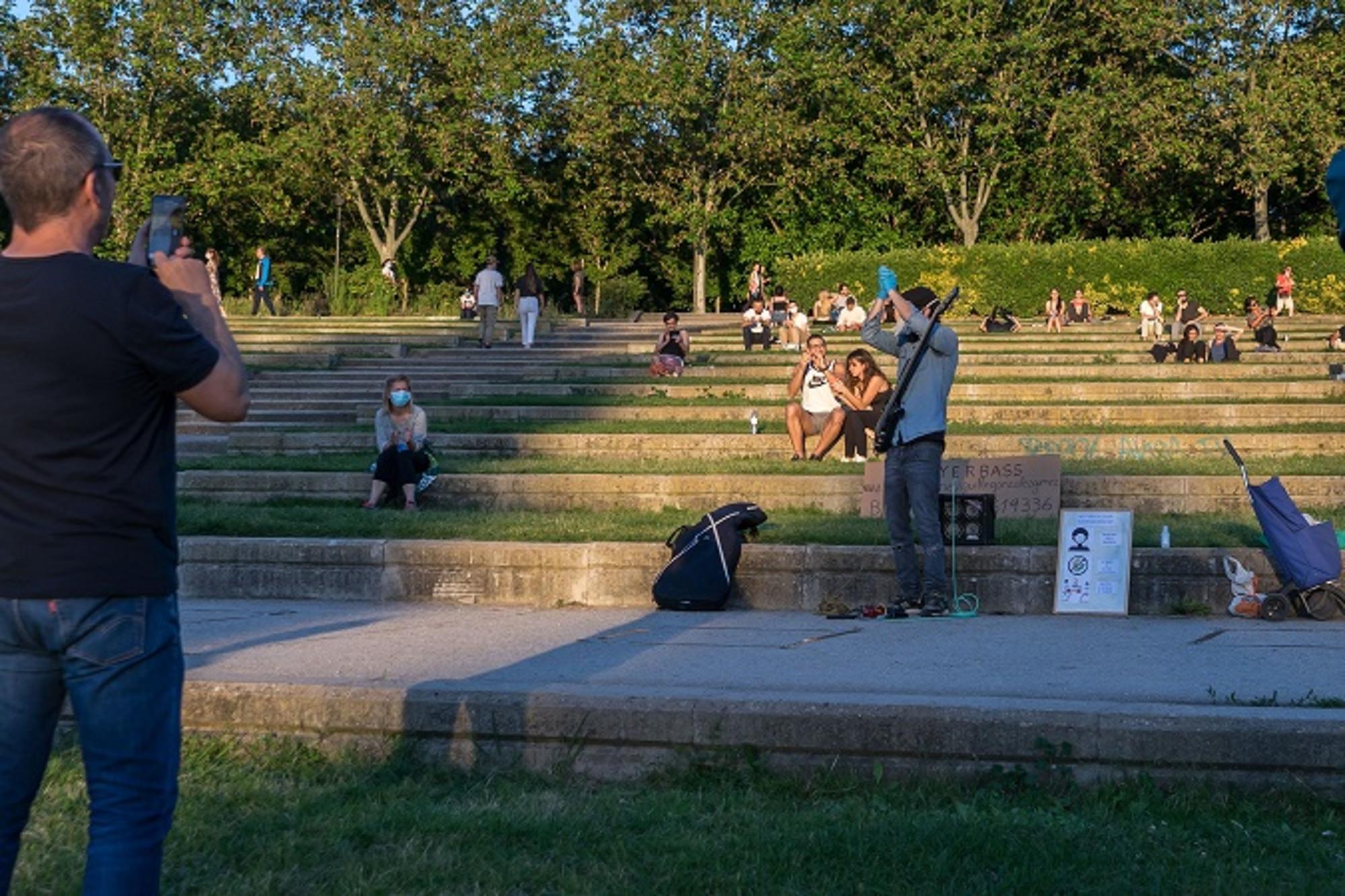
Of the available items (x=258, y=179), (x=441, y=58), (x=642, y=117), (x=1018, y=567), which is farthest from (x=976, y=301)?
(x=1018, y=567)

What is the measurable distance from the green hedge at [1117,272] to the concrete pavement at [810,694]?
107ft

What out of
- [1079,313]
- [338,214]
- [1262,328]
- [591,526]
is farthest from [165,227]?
[338,214]

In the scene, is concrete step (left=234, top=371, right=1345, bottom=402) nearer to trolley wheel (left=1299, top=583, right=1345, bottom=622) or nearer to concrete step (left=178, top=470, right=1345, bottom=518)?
concrete step (left=178, top=470, right=1345, bottom=518)

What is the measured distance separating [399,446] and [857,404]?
454 cm

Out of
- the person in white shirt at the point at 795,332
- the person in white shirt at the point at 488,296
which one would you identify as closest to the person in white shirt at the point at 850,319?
the person in white shirt at the point at 795,332

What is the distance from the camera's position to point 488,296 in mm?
29766

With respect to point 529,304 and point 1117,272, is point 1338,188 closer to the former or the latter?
point 529,304

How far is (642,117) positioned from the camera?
153 feet

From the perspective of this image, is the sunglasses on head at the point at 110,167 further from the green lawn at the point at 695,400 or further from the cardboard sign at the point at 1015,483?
the green lawn at the point at 695,400

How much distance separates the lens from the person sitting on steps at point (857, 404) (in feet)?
53.8

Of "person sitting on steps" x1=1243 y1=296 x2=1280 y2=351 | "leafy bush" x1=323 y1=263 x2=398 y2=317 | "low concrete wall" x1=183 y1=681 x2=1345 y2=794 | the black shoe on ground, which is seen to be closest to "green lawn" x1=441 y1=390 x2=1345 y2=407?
"person sitting on steps" x1=1243 y1=296 x2=1280 y2=351

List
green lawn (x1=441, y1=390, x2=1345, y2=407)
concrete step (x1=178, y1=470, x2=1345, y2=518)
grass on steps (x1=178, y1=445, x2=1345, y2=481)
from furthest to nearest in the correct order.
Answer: green lawn (x1=441, y1=390, x2=1345, y2=407), grass on steps (x1=178, y1=445, x2=1345, y2=481), concrete step (x1=178, y1=470, x2=1345, y2=518)

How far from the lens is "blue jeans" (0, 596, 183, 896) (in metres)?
3.71

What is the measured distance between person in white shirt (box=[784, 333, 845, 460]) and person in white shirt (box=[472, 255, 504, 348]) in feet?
42.7
